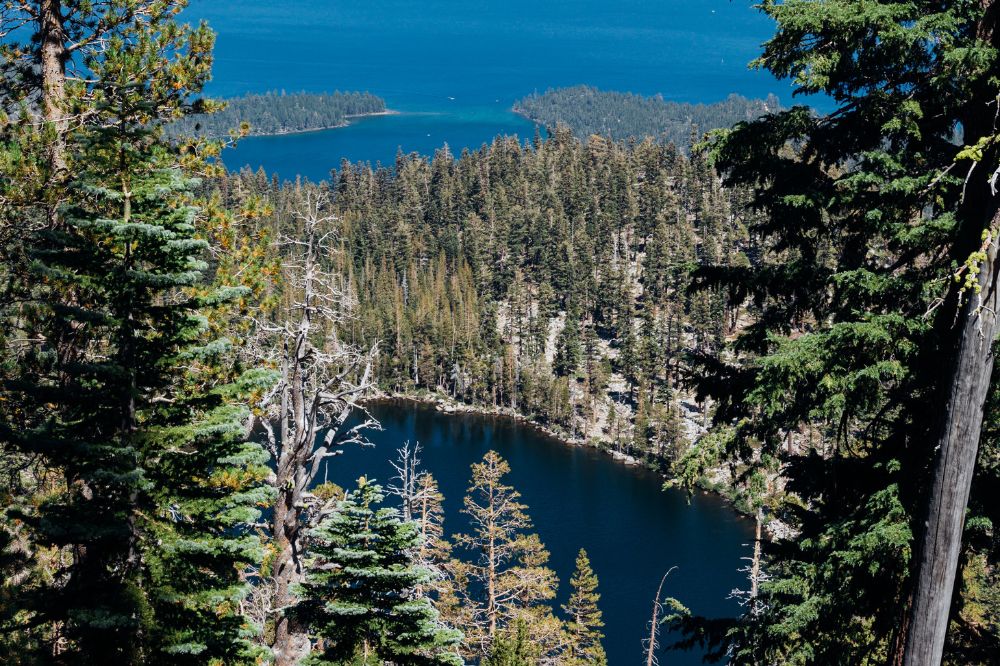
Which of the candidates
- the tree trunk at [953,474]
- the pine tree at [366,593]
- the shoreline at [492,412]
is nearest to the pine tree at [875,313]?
the tree trunk at [953,474]

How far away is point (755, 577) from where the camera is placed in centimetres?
2416

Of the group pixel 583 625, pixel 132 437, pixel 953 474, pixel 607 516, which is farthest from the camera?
pixel 607 516

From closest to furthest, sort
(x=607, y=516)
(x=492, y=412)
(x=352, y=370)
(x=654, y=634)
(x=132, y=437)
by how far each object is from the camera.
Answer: (x=132, y=437) < (x=352, y=370) < (x=654, y=634) < (x=607, y=516) < (x=492, y=412)

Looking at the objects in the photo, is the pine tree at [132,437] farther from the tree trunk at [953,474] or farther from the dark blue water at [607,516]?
the dark blue water at [607,516]

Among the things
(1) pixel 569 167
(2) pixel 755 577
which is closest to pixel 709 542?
(2) pixel 755 577

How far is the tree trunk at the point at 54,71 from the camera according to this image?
1066 cm

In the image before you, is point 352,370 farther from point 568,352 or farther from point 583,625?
point 568,352

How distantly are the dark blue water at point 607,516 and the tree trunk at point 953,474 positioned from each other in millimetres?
43832

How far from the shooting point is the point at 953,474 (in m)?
7.21

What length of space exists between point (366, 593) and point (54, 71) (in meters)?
8.55

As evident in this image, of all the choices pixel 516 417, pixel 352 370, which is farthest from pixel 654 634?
pixel 516 417

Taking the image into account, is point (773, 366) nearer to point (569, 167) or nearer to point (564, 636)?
point (564, 636)

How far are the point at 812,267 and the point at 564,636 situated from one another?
26473 mm

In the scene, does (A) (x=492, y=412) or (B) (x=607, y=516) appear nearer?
(B) (x=607, y=516)
